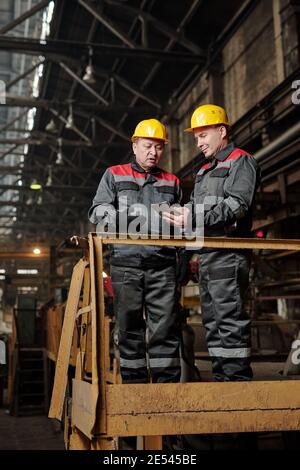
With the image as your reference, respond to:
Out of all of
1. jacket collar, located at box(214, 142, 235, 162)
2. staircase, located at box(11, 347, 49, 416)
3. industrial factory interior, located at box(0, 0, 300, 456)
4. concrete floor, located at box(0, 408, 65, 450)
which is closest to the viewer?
industrial factory interior, located at box(0, 0, 300, 456)

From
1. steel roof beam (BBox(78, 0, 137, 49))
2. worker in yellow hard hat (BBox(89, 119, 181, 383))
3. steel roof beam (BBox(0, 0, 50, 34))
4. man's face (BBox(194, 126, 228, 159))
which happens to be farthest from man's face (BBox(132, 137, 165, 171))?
steel roof beam (BBox(78, 0, 137, 49))

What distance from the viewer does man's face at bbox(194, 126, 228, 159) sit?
3357mm

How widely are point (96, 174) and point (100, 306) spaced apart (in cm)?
1723

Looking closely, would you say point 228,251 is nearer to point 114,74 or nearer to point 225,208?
point 225,208

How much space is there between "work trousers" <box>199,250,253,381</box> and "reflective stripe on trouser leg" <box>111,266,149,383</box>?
0.43 meters

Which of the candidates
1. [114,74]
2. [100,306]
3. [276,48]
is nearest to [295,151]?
[276,48]

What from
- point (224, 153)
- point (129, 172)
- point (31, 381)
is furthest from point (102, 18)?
point (224, 153)

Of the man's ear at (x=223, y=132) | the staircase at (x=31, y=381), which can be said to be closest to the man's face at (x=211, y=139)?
the man's ear at (x=223, y=132)

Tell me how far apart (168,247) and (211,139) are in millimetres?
770

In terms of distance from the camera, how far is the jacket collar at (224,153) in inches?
125

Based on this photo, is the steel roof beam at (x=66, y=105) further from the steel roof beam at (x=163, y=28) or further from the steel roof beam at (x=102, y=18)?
the steel roof beam at (x=102, y=18)

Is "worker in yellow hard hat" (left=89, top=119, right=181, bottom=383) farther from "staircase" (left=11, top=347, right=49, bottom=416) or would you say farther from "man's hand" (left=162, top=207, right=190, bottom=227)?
"staircase" (left=11, top=347, right=49, bottom=416)

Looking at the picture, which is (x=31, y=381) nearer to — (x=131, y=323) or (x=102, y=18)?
(x=131, y=323)
